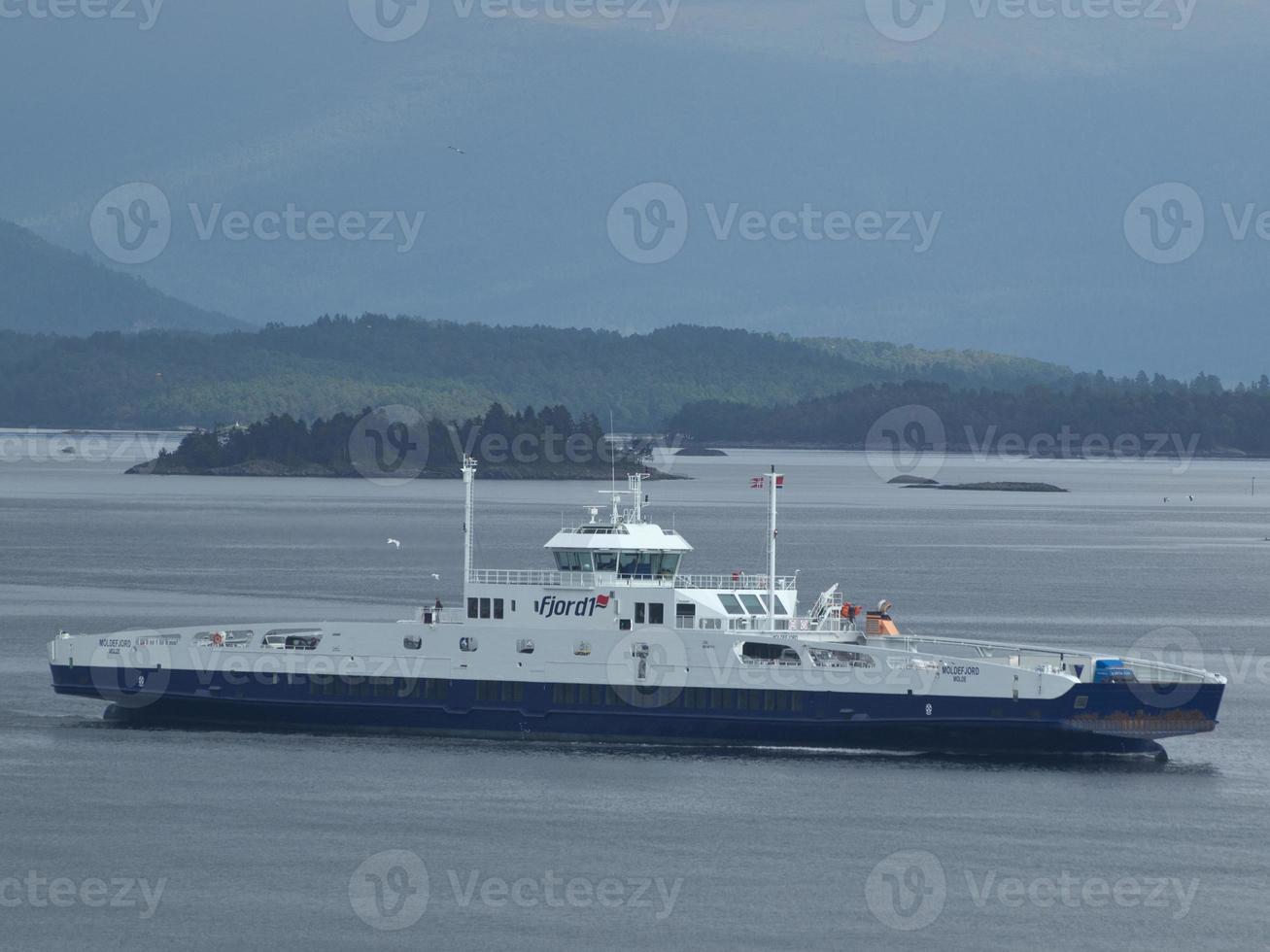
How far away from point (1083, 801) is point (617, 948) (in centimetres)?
1462

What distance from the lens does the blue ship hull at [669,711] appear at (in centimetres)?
4600

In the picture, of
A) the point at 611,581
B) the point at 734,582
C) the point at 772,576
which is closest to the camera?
the point at 772,576

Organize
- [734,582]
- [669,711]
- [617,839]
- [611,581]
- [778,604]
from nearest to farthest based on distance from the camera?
[617,839] < [669,711] < [611,581] < [778,604] < [734,582]

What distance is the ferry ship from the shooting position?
46.1 meters

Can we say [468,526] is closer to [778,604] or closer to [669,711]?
[669,711]

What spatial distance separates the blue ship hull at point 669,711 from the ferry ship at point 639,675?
0.05 metres

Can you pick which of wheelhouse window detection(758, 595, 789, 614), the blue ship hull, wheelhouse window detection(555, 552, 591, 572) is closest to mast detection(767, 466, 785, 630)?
wheelhouse window detection(758, 595, 789, 614)

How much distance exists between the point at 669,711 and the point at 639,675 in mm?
1171

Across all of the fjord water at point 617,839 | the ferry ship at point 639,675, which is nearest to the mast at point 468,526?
the ferry ship at point 639,675

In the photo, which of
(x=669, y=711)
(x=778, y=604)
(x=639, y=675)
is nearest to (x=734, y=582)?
(x=778, y=604)

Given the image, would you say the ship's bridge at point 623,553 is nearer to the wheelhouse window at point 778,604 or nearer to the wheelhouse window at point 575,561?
the wheelhouse window at point 575,561

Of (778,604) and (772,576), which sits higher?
(772,576)

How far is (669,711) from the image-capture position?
155ft

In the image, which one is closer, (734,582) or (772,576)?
(772,576)
